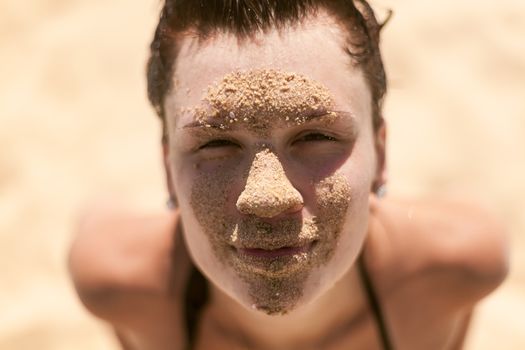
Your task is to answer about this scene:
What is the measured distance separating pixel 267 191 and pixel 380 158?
0.50m

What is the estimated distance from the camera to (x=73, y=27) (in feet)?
11.5

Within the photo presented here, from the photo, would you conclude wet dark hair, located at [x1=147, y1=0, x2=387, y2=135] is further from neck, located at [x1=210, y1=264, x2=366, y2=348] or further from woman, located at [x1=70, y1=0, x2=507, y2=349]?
neck, located at [x1=210, y1=264, x2=366, y2=348]

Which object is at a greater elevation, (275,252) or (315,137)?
(315,137)

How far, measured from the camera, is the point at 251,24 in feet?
4.65

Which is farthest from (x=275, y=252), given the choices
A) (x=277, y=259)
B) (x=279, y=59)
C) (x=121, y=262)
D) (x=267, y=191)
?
(x=121, y=262)

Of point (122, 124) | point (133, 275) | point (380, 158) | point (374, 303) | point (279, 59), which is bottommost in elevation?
point (122, 124)

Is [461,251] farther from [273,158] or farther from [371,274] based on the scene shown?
[273,158]

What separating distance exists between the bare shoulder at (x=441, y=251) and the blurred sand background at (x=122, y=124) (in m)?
0.80

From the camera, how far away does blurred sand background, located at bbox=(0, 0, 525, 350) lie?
9.25ft

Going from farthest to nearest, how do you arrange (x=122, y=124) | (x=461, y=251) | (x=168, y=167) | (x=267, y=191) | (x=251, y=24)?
(x=122, y=124), (x=461, y=251), (x=168, y=167), (x=251, y=24), (x=267, y=191)

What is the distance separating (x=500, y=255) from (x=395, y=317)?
0.33 metres

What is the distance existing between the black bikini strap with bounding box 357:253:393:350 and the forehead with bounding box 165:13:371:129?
0.56 m

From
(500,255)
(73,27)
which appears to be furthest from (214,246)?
(73,27)

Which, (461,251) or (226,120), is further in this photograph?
(461,251)
